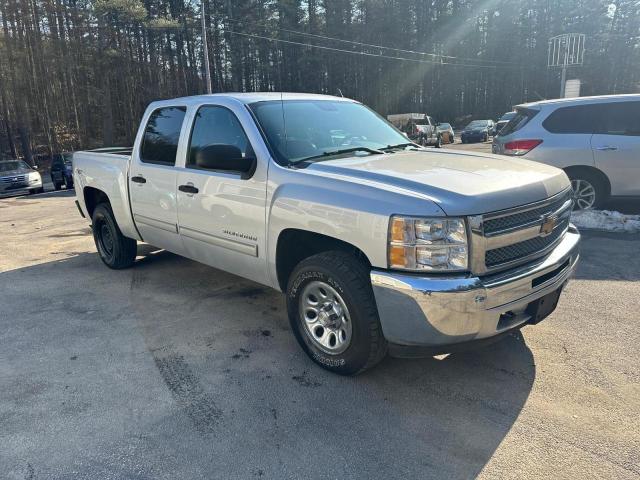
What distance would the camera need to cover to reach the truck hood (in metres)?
2.84

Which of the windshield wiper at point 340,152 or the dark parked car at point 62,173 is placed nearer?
the windshield wiper at point 340,152

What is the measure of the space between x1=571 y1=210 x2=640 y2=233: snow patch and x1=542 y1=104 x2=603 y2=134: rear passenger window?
1.22m

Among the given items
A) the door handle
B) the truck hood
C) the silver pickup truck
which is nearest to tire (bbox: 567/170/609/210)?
the silver pickup truck

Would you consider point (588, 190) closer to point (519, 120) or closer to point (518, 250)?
point (519, 120)

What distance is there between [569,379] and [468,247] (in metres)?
1.32

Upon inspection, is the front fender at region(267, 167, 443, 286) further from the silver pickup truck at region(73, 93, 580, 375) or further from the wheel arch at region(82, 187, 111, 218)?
the wheel arch at region(82, 187, 111, 218)

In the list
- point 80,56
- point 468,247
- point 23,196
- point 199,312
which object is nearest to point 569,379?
point 468,247

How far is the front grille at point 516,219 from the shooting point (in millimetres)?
2854

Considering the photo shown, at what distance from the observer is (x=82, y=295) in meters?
5.32

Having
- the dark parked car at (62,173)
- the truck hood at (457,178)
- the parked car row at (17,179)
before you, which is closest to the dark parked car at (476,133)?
the dark parked car at (62,173)

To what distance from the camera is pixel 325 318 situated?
3.42 meters

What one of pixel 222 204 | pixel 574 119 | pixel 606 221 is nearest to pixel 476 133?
pixel 574 119

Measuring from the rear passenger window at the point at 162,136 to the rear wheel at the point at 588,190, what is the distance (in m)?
5.81

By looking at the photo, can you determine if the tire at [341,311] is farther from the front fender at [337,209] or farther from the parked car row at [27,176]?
the parked car row at [27,176]
